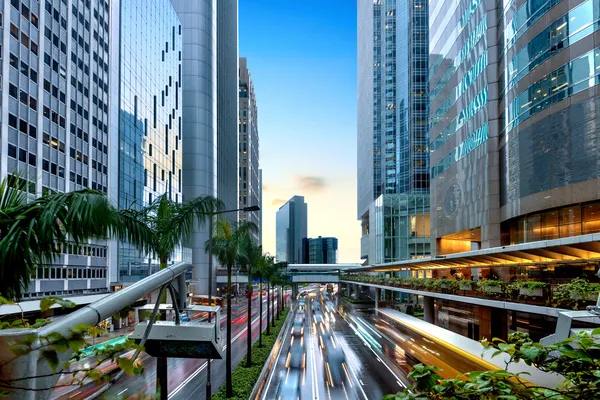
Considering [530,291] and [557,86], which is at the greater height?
[557,86]

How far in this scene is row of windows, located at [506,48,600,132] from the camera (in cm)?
3094

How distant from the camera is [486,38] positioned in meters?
46.1

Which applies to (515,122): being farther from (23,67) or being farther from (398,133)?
(398,133)

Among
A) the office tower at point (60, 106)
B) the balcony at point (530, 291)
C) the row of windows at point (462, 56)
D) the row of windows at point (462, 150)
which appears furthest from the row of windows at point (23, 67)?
the row of windows at point (462, 56)

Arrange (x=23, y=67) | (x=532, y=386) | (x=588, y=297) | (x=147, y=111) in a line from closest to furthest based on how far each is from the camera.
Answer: (x=532, y=386)
(x=588, y=297)
(x=23, y=67)
(x=147, y=111)

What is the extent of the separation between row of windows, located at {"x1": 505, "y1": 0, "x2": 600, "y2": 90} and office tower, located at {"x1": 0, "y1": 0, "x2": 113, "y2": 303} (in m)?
38.0

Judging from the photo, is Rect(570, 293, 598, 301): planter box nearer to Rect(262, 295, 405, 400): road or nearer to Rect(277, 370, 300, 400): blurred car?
Rect(262, 295, 405, 400): road

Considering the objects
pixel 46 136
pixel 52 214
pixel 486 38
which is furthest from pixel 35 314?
pixel 486 38

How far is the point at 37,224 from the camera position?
229 inches

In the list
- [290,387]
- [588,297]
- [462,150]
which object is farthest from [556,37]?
[290,387]

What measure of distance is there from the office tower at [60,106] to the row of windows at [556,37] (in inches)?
1498

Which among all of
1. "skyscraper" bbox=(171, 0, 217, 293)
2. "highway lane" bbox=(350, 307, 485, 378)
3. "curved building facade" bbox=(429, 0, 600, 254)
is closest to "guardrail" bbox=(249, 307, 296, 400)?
"highway lane" bbox=(350, 307, 485, 378)

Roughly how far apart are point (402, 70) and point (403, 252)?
40.6 m

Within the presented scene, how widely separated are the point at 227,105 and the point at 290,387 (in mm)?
117256
